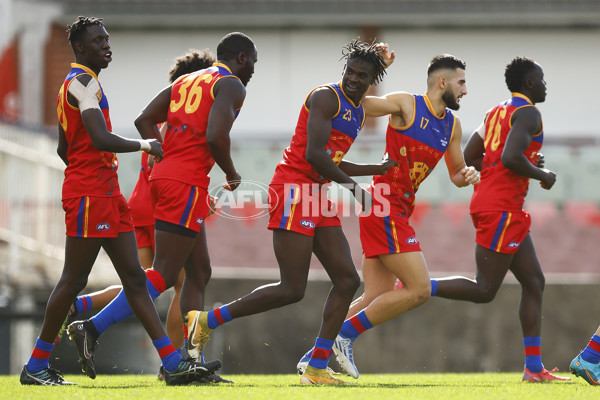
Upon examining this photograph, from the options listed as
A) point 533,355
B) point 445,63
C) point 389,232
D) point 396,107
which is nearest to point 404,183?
point 389,232

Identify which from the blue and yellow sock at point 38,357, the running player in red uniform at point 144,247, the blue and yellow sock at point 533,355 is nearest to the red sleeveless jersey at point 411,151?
the blue and yellow sock at point 533,355

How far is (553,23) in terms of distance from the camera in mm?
21156

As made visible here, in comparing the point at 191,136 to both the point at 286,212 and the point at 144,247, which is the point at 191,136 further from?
the point at 144,247

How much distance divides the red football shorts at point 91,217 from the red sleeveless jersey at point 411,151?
1.90 metres

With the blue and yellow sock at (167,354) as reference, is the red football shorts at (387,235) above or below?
above

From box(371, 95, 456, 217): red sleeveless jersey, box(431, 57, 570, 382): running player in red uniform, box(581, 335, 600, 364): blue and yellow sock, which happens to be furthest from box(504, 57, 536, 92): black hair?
box(581, 335, 600, 364): blue and yellow sock

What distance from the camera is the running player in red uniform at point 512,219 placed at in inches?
281

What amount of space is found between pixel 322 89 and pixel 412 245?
4.10 feet

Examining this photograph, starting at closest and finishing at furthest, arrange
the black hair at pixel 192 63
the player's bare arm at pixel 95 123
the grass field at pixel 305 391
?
1. the grass field at pixel 305 391
2. the player's bare arm at pixel 95 123
3. the black hair at pixel 192 63

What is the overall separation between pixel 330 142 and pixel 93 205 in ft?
5.15

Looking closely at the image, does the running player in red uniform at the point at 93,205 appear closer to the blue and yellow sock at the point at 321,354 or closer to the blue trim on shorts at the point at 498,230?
the blue and yellow sock at the point at 321,354

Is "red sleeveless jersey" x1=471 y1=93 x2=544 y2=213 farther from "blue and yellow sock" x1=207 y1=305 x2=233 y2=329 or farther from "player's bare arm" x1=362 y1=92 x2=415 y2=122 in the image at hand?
"blue and yellow sock" x1=207 y1=305 x2=233 y2=329

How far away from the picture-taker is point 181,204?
644 cm

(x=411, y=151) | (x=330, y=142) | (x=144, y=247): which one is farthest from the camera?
(x=144, y=247)
